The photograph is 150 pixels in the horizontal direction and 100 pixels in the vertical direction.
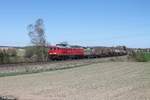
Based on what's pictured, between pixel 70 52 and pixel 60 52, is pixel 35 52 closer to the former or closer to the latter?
pixel 70 52

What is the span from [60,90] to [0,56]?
3341 cm

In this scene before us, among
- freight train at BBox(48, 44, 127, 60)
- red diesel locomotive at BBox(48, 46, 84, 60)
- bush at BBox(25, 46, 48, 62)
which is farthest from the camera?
bush at BBox(25, 46, 48, 62)

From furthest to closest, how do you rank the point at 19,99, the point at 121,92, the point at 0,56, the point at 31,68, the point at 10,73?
the point at 0,56, the point at 31,68, the point at 10,73, the point at 121,92, the point at 19,99

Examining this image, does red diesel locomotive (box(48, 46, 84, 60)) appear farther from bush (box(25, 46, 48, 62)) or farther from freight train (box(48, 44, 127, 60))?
bush (box(25, 46, 48, 62))

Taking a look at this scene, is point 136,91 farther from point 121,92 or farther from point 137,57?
point 137,57

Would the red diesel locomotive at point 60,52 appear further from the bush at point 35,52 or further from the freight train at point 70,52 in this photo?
the bush at point 35,52

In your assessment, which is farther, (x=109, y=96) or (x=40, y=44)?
(x=40, y=44)

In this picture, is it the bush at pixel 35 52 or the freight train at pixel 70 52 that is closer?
the freight train at pixel 70 52

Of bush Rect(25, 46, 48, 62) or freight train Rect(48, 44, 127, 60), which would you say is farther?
bush Rect(25, 46, 48, 62)

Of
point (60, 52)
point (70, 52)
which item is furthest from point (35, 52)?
point (60, 52)

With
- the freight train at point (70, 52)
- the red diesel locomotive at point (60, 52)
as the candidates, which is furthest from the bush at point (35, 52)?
the red diesel locomotive at point (60, 52)

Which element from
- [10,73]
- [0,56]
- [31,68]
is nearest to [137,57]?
[0,56]

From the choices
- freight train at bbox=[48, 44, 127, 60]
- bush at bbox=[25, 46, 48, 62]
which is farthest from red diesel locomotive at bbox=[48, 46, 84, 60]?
bush at bbox=[25, 46, 48, 62]

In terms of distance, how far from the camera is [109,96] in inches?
739
